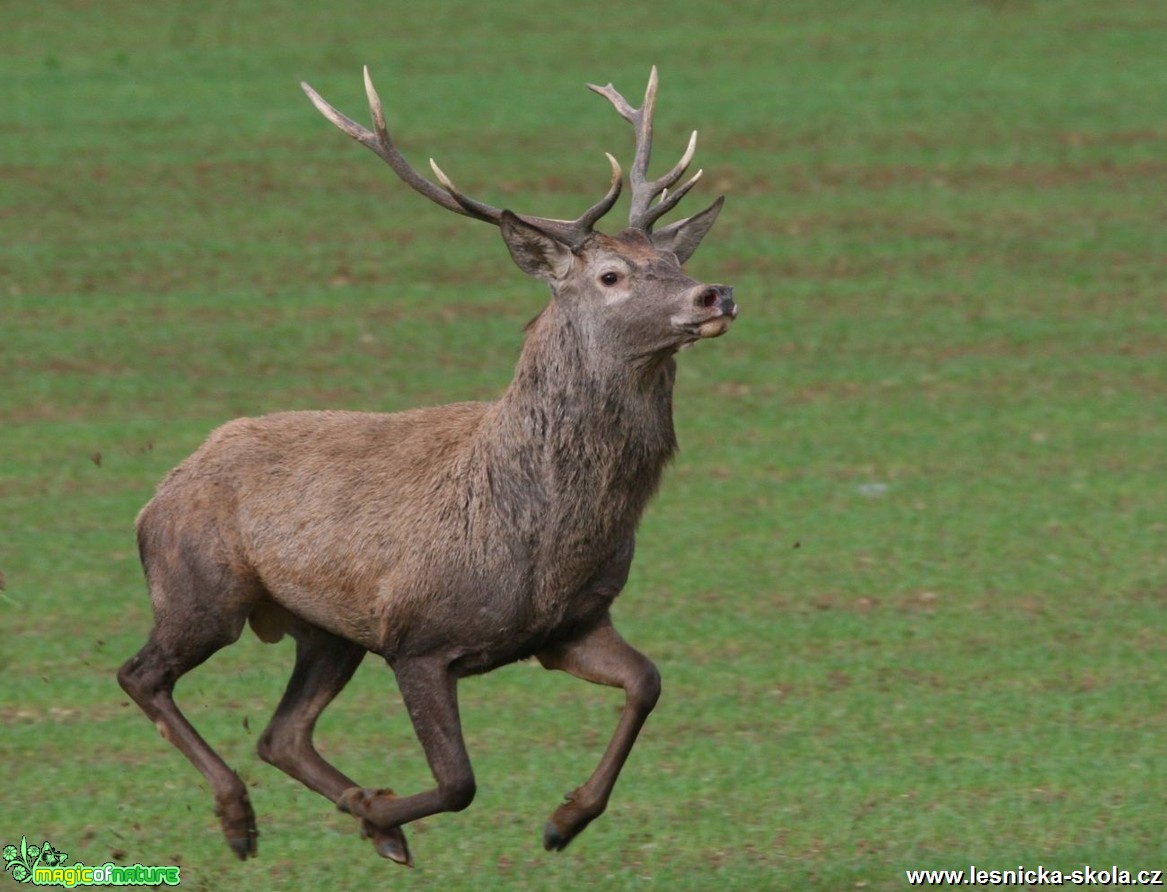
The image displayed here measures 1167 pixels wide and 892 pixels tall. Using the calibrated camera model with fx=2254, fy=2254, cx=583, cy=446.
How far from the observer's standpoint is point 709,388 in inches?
675

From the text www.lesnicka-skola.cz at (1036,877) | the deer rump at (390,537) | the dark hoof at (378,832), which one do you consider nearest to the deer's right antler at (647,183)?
the deer rump at (390,537)

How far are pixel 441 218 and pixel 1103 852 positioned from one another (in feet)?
44.8

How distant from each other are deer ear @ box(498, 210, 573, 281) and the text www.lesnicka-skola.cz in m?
2.68

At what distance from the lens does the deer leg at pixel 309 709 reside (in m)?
8.74

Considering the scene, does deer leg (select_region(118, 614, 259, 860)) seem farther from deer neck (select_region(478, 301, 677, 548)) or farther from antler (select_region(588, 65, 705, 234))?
antler (select_region(588, 65, 705, 234))

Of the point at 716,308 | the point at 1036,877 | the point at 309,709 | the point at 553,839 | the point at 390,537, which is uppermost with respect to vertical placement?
the point at 716,308

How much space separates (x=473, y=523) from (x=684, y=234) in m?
1.46

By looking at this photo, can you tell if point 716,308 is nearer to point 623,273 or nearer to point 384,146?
point 623,273

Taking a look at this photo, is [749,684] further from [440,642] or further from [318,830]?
[440,642]

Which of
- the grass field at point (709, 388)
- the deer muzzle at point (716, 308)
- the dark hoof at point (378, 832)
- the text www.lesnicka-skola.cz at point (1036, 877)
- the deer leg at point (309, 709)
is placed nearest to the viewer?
the deer muzzle at point (716, 308)

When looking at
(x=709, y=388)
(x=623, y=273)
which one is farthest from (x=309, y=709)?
(x=709, y=388)

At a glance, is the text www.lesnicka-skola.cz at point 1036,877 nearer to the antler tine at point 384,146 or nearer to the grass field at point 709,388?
the grass field at point 709,388

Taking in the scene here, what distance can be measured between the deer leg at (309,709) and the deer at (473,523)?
4 centimetres

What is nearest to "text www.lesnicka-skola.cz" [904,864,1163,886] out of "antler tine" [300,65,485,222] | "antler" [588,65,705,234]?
"antler" [588,65,705,234]
